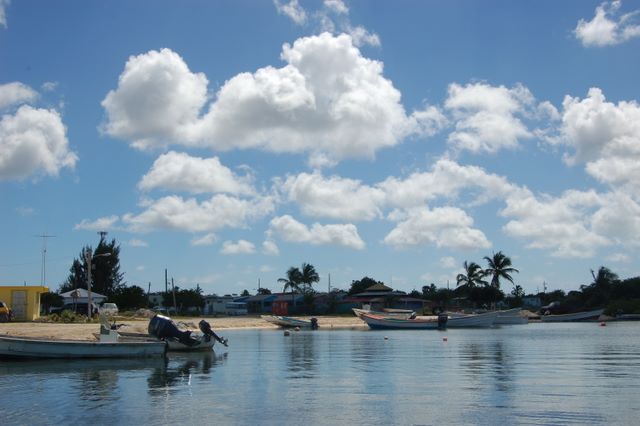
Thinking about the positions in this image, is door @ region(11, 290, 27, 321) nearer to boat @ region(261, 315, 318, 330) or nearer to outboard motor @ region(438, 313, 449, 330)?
boat @ region(261, 315, 318, 330)

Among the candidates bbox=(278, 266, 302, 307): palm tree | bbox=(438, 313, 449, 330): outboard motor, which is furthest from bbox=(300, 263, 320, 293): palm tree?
bbox=(438, 313, 449, 330): outboard motor

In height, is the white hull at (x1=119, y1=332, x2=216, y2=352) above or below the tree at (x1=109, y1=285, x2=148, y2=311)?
below

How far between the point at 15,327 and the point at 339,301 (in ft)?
255

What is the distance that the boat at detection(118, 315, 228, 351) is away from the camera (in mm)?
39562

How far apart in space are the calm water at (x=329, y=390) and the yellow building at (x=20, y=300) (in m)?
27.6

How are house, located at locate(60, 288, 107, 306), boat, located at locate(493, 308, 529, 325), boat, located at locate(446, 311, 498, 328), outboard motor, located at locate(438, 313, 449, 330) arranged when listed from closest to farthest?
house, located at locate(60, 288, 107, 306) → outboard motor, located at locate(438, 313, 449, 330) → boat, located at locate(446, 311, 498, 328) → boat, located at locate(493, 308, 529, 325)

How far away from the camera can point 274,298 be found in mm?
138750

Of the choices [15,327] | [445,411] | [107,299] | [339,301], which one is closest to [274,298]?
[339,301]

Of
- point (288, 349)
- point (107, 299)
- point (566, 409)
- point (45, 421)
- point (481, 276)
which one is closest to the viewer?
point (45, 421)

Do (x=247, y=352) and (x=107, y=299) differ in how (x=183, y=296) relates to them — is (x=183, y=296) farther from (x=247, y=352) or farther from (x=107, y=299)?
(x=247, y=352)

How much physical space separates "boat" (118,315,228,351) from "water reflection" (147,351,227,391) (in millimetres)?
481

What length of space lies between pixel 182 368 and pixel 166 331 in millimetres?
6681

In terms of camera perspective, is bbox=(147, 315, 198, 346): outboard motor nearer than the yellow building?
Yes

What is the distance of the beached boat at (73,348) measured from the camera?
34.0 m
